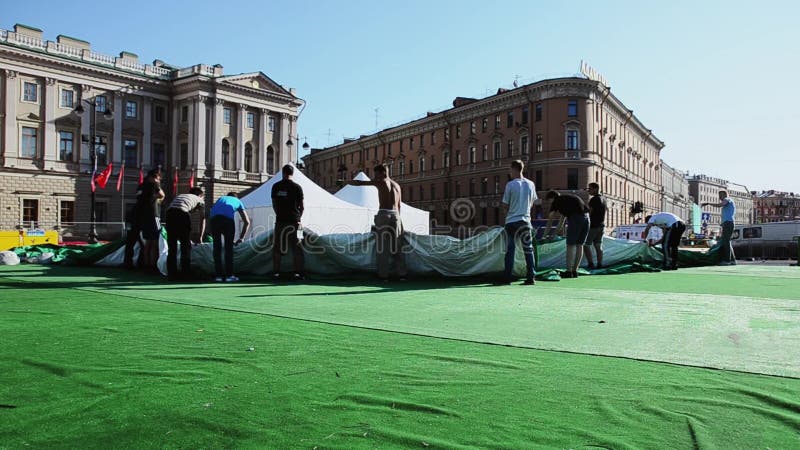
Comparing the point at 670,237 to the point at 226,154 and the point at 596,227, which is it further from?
the point at 226,154

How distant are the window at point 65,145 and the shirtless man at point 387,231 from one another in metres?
50.2

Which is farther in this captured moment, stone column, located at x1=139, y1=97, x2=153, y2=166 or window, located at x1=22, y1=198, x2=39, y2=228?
stone column, located at x1=139, y1=97, x2=153, y2=166

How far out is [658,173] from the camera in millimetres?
89375

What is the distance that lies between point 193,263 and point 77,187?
47.6 meters

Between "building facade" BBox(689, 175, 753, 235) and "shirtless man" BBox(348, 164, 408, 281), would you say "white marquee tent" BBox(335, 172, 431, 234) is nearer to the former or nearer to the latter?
"shirtless man" BBox(348, 164, 408, 281)

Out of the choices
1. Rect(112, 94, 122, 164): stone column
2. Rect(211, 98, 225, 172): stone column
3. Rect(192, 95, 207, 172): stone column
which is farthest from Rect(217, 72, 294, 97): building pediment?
Rect(112, 94, 122, 164): stone column

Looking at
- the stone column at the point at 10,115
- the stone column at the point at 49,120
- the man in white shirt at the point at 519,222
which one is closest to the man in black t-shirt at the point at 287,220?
the man in white shirt at the point at 519,222

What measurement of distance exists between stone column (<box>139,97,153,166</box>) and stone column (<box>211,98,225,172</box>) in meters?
6.29

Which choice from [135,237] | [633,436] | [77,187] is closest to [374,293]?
[633,436]

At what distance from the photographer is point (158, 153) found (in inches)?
2189

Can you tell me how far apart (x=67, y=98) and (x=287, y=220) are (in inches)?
1981

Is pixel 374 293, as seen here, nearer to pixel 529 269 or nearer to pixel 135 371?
pixel 529 269

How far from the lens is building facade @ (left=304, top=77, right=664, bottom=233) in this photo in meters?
53.2

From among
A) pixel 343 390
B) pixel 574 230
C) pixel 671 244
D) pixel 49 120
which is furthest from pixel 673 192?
pixel 343 390
